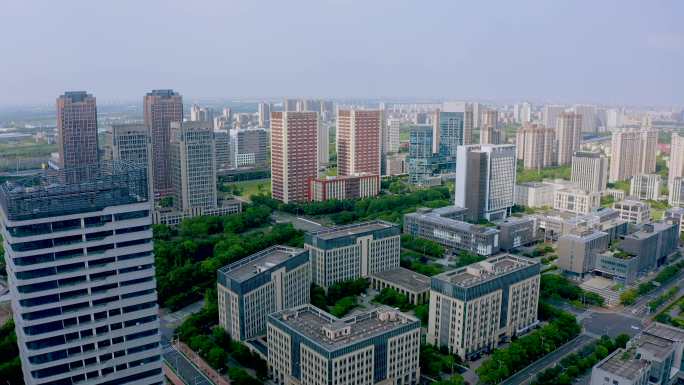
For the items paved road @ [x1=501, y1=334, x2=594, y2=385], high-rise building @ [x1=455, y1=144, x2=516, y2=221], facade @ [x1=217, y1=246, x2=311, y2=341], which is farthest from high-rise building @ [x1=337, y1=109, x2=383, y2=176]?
paved road @ [x1=501, y1=334, x2=594, y2=385]

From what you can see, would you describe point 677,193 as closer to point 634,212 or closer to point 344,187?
point 634,212

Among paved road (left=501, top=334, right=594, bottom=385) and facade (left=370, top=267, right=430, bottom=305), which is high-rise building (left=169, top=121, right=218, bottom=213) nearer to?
facade (left=370, top=267, right=430, bottom=305)

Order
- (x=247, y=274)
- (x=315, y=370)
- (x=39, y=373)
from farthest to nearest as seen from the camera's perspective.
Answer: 1. (x=247, y=274)
2. (x=315, y=370)
3. (x=39, y=373)

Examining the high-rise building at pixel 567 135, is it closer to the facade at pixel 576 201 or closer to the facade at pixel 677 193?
the facade at pixel 677 193

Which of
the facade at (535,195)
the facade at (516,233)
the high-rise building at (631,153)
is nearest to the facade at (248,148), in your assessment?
the facade at (535,195)

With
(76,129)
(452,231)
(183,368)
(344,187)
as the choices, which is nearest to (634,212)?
(452,231)

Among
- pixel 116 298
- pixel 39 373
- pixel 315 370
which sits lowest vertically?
pixel 315 370

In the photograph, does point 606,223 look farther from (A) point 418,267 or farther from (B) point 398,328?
(B) point 398,328

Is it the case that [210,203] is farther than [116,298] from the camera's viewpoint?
Yes

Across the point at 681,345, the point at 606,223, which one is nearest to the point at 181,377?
the point at 681,345
